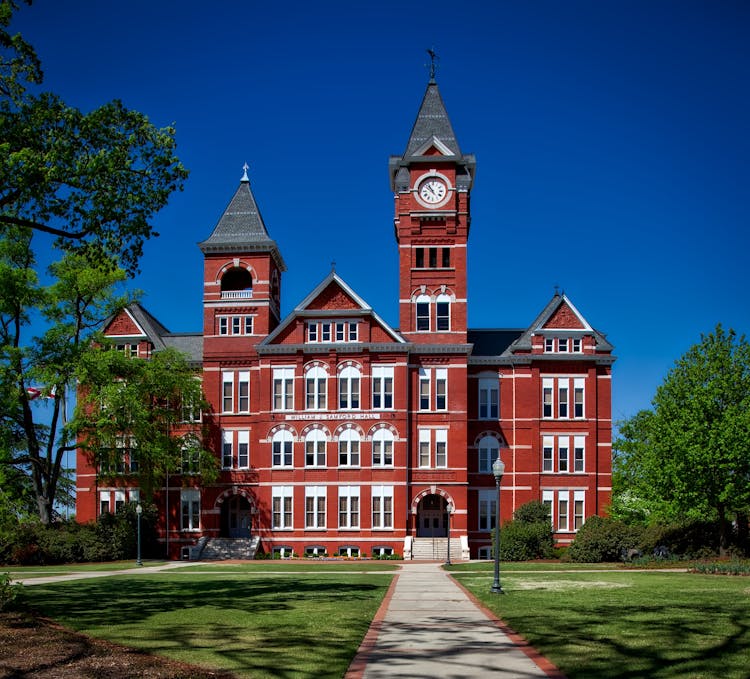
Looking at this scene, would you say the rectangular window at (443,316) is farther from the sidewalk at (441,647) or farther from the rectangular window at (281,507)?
the sidewalk at (441,647)

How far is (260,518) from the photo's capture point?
56.2 metres

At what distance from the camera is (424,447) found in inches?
2210

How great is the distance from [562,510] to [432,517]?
27.3ft

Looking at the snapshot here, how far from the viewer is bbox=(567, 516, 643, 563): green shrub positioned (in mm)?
46875

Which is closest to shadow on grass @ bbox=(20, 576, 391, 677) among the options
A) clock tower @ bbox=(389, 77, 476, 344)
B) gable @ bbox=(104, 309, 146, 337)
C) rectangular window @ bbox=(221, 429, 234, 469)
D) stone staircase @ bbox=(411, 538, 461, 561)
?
stone staircase @ bbox=(411, 538, 461, 561)

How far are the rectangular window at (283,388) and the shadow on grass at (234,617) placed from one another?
25.5 meters

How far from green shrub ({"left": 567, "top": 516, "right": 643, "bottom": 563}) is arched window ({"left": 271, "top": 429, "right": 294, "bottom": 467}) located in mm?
18603

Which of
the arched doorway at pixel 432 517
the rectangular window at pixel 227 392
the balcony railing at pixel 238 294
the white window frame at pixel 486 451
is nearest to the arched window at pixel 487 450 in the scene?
the white window frame at pixel 486 451

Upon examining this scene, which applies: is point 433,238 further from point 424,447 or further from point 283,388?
point 283,388

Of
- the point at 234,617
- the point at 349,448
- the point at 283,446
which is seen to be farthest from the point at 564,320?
the point at 234,617

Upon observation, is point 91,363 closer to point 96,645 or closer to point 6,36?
point 6,36

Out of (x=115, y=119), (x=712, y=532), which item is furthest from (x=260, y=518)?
(x=115, y=119)

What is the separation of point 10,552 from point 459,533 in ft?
84.2

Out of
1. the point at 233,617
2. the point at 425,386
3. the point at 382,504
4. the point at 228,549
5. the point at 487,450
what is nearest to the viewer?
the point at 233,617
